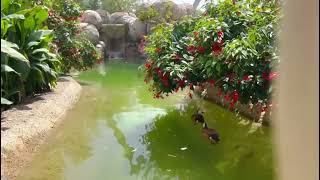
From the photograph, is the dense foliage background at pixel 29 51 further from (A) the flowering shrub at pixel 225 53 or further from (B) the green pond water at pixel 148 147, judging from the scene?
(A) the flowering shrub at pixel 225 53

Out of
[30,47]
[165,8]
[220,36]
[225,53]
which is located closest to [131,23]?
[165,8]

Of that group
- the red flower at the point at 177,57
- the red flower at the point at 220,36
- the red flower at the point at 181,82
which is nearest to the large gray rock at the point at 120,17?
the red flower at the point at 177,57

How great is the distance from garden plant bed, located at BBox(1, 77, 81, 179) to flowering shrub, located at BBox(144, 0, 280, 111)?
156cm

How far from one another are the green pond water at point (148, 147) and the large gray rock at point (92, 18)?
1057 cm

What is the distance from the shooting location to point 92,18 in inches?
717

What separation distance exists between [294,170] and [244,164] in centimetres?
312

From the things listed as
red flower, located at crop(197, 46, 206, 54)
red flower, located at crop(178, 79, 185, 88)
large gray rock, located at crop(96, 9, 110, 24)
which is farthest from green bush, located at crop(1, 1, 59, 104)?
large gray rock, located at crop(96, 9, 110, 24)

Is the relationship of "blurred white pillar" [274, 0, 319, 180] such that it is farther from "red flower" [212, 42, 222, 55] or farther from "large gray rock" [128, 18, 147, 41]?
"large gray rock" [128, 18, 147, 41]

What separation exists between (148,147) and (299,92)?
391 centimetres

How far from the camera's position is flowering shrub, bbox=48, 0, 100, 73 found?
30.5 feet

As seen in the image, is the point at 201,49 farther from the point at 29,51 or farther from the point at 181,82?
the point at 29,51

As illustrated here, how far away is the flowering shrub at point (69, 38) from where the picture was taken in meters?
9.28

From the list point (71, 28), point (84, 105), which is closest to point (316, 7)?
point (84, 105)

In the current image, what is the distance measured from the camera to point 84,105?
764 cm
